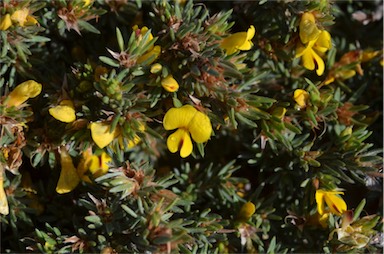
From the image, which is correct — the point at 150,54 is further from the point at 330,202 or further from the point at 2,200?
the point at 330,202

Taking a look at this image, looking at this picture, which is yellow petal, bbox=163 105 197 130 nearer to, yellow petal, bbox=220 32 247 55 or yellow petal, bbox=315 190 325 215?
yellow petal, bbox=220 32 247 55

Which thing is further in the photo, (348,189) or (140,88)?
(348,189)

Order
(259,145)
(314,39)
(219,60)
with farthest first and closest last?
(259,145) → (314,39) → (219,60)

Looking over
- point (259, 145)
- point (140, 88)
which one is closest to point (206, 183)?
point (259, 145)

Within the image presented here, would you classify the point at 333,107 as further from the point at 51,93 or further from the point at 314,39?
the point at 51,93

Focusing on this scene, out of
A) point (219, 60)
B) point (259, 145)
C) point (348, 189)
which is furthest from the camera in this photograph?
point (348, 189)

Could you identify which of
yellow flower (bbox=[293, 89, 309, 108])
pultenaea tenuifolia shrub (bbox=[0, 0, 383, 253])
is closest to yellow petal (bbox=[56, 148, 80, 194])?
pultenaea tenuifolia shrub (bbox=[0, 0, 383, 253])

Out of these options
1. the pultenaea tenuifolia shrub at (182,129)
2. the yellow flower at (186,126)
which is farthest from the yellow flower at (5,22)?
the yellow flower at (186,126)
